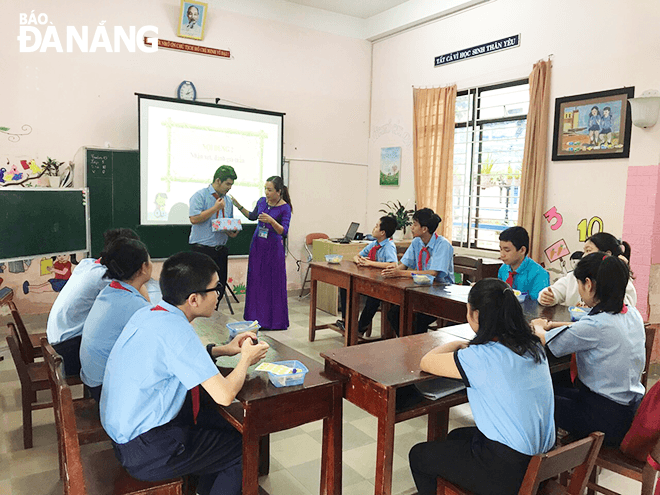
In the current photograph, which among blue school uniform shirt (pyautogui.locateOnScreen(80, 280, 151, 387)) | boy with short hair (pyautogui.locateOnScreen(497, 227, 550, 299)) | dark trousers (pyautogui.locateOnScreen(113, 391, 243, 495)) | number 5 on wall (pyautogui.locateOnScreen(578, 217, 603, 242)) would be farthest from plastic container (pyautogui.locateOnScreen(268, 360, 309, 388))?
number 5 on wall (pyautogui.locateOnScreen(578, 217, 603, 242))

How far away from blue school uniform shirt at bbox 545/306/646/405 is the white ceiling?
5648mm

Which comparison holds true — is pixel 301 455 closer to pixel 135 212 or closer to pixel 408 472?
pixel 408 472

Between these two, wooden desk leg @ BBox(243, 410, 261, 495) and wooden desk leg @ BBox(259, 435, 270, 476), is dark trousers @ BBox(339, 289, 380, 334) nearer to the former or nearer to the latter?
wooden desk leg @ BBox(259, 435, 270, 476)

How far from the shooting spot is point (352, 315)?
4.32 meters

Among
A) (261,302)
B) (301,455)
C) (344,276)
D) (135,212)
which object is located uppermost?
(135,212)

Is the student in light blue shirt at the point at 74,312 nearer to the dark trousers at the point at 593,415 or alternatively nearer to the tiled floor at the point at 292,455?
the tiled floor at the point at 292,455

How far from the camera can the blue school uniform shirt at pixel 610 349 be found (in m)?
2.06

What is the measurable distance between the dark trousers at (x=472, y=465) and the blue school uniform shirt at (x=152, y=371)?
836 millimetres

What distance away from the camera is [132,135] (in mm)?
5594

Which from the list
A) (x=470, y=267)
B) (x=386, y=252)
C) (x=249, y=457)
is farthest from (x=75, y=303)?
(x=470, y=267)

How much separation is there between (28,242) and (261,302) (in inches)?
80.4

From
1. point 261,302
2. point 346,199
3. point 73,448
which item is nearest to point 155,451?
point 73,448

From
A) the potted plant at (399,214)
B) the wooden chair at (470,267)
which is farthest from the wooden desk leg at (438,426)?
the potted plant at (399,214)

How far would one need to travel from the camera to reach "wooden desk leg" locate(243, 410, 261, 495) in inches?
66.8
